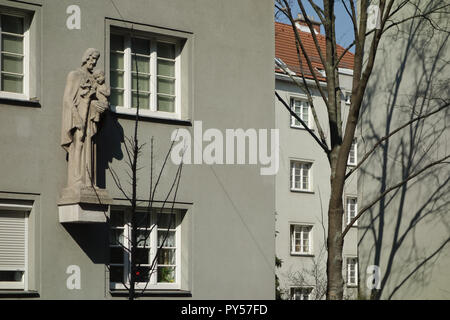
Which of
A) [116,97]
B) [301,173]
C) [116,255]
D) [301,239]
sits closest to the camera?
[116,255]

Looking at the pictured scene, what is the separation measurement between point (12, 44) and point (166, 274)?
16.9 ft

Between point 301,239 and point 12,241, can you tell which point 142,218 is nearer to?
point 12,241

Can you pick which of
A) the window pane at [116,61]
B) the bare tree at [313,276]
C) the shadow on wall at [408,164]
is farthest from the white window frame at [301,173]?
the window pane at [116,61]

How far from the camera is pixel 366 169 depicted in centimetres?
2695

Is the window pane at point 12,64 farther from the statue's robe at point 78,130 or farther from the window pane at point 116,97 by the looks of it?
the window pane at point 116,97

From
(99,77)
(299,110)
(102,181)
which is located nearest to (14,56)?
(99,77)

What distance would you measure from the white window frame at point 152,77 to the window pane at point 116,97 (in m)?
0.07

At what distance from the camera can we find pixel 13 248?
16.5 meters

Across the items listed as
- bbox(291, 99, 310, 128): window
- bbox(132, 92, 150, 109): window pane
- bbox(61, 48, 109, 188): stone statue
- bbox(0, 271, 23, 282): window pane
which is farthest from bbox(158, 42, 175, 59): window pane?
bbox(291, 99, 310, 128): window

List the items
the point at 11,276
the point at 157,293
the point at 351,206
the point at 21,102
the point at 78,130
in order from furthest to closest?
the point at 351,206 → the point at 157,293 → the point at 78,130 → the point at 21,102 → the point at 11,276
